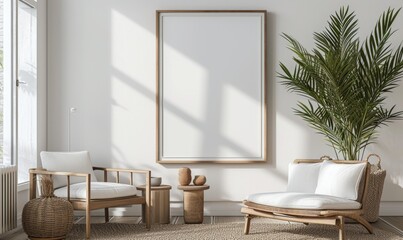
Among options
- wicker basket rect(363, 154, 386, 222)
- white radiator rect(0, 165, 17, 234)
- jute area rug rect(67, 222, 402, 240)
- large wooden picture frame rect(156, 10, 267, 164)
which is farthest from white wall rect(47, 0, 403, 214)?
white radiator rect(0, 165, 17, 234)

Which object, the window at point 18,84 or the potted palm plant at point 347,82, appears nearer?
the window at point 18,84

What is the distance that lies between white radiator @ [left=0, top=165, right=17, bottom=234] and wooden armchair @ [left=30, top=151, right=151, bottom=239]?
20 centimetres

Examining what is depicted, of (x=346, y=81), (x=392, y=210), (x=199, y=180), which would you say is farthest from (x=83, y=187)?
(x=392, y=210)

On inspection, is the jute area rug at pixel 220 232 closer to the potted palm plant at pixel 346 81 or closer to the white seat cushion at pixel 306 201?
the white seat cushion at pixel 306 201

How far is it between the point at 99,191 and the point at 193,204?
117 cm

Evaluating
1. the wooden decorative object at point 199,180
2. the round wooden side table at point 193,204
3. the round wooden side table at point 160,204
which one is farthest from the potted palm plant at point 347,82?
the round wooden side table at point 160,204

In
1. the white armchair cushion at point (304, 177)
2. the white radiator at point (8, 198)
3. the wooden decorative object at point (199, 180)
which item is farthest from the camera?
the wooden decorative object at point (199, 180)

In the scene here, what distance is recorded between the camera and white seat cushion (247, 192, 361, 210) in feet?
16.9

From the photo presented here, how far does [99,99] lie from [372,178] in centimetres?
297

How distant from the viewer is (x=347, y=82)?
6.39 meters

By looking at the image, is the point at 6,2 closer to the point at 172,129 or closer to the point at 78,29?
the point at 78,29

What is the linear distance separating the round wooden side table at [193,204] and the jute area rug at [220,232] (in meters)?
0.18

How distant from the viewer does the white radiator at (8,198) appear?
212 inches

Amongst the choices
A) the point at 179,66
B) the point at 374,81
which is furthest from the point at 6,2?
the point at 374,81
